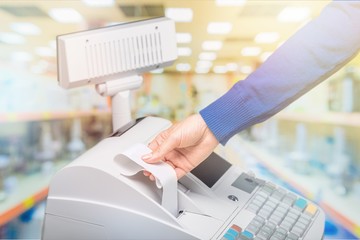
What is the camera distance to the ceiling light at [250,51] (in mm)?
4480

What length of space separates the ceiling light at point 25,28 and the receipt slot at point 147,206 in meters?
3.69

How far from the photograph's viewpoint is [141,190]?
0.49m

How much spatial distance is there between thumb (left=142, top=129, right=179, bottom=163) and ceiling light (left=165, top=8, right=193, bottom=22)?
2903 millimetres

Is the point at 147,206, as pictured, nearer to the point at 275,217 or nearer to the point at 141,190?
the point at 141,190

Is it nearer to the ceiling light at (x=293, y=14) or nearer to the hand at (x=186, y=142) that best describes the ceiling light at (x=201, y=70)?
the ceiling light at (x=293, y=14)

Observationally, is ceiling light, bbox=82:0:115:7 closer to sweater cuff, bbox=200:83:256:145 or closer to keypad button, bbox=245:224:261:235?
sweater cuff, bbox=200:83:256:145

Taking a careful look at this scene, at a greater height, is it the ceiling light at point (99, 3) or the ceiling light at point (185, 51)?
the ceiling light at point (99, 3)

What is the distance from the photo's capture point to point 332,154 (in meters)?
2.12

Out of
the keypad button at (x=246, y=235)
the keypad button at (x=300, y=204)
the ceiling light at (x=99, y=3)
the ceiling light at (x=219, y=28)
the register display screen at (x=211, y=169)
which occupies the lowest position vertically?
the keypad button at (x=300, y=204)

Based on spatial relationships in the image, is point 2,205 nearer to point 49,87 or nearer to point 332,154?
point 49,87

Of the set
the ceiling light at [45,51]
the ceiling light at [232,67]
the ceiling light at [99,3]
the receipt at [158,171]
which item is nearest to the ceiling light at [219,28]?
the ceiling light at [232,67]

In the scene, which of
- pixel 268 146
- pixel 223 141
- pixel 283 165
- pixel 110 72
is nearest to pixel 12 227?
pixel 110 72

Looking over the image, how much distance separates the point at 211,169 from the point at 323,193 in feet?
4.02

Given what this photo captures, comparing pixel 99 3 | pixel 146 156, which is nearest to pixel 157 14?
pixel 99 3
